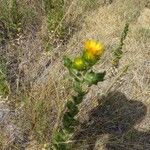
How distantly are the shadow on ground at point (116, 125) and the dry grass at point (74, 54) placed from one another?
0.03 metres

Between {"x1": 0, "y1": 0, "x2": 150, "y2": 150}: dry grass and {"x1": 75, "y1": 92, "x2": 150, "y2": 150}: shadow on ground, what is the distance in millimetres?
27

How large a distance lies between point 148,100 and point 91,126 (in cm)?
65

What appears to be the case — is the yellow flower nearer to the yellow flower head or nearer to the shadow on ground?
the yellow flower head

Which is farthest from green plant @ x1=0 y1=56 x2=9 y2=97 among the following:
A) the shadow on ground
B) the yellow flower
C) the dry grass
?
the yellow flower

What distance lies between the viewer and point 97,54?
2395mm

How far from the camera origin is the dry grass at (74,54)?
329 cm

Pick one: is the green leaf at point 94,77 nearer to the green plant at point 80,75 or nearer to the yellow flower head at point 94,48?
the green plant at point 80,75

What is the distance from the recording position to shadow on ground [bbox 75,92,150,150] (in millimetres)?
3334

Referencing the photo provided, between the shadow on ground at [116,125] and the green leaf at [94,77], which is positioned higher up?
the green leaf at [94,77]

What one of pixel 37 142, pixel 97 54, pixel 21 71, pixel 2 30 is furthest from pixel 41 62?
pixel 97 54

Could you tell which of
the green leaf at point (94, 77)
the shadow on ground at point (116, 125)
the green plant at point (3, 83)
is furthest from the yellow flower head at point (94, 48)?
the green plant at point (3, 83)

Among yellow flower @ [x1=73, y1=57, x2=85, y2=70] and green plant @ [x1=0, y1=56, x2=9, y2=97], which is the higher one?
yellow flower @ [x1=73, y1=57, x2=85, y2=70]

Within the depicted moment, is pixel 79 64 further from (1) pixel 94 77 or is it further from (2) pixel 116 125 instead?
(2) pixel 116 125

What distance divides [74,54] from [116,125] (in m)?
0.88
